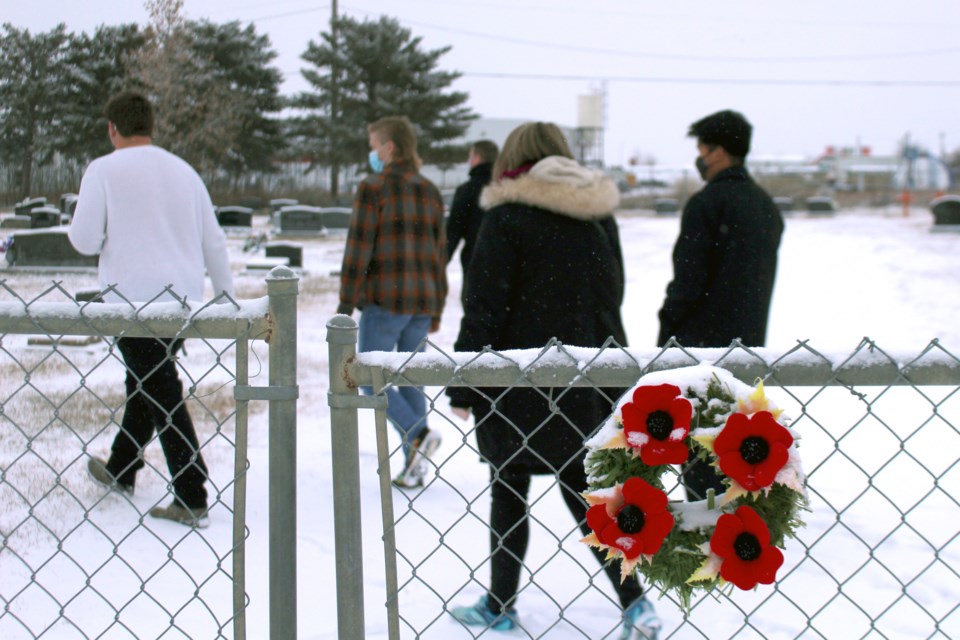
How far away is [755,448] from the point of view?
144 centimetres

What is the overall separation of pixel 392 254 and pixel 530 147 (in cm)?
151

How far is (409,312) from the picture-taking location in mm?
4555

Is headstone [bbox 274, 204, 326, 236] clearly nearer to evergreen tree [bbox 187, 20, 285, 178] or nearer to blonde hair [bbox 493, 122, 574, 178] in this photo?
evergreen tree [bbox 187, 20, 285, 178]

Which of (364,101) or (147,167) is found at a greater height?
(364,101)

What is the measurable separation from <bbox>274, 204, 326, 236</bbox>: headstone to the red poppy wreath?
69.8ft

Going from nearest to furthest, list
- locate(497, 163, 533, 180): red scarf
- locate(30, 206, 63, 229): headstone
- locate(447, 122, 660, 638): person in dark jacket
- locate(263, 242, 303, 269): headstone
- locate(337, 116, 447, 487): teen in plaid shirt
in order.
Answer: locate(447, 122, 660, 638): person in dark jacket → locate(497, 163, 533, 180): red scarf → locate(337, 116, 447, 487): teen in plaid shirt → locate(30, 206, 63, 229): headstone → locate(263, 242, 303, 269): headstone

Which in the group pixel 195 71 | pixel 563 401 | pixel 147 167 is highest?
pixel 195 71

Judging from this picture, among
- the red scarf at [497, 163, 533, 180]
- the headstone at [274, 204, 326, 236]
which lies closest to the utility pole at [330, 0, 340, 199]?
the headstone at [274, 204, 326, 236]

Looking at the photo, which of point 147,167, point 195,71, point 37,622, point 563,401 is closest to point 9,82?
point 147,167

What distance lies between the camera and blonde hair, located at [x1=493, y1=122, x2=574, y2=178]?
3.17 m

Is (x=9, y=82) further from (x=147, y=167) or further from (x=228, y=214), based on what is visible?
(x=228, y=214)

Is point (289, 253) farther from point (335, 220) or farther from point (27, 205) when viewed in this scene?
point (335, 220)

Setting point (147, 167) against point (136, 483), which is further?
point (136, 483)

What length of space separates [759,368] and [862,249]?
65.6 feet
